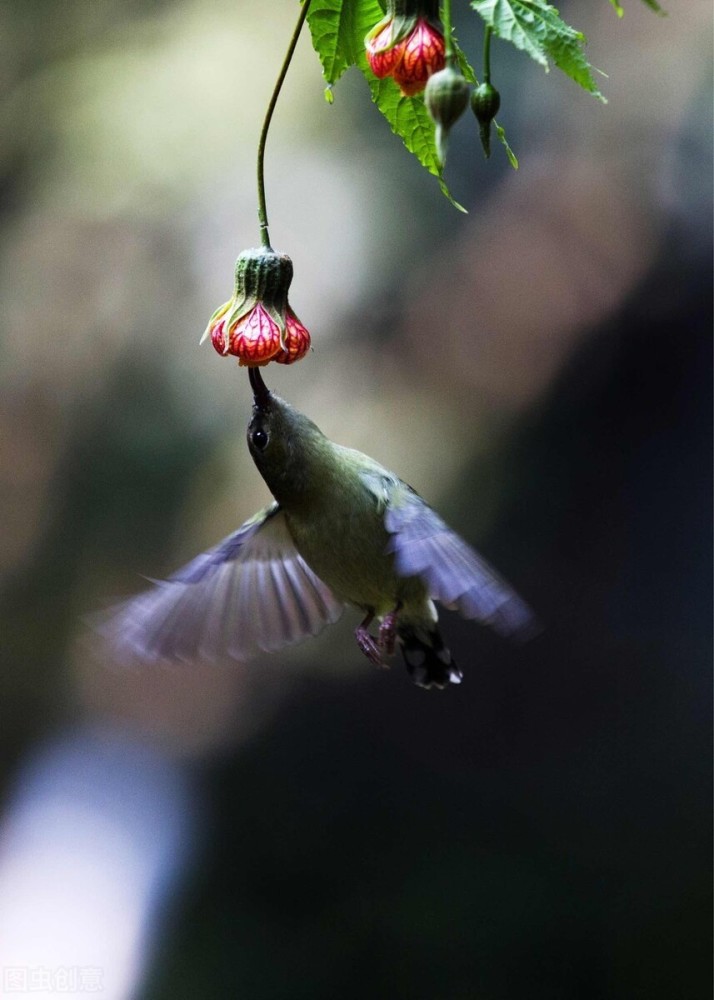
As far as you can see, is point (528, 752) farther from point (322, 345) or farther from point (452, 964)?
point (322, 345)

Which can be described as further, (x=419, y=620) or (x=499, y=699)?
(x=499, y=699)

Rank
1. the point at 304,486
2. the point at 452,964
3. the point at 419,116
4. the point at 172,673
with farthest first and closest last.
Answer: the point at 172,673
the point at 452,964
the point at 304,486
the point at 419,116

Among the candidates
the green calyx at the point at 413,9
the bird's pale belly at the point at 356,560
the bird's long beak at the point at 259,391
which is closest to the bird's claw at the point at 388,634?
the bird's pale belly at the point at 356,560

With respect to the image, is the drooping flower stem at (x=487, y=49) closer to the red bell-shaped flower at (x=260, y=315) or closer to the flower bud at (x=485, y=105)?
the flower bud at (x=485, y=105)

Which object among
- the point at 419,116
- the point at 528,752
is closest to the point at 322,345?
the point at 528,752

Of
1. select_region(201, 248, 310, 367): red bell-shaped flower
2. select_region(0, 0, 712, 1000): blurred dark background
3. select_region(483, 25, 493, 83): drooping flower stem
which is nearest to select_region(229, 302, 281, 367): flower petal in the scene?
select_region(201, 248, 310, 367): red bell-shaped flower

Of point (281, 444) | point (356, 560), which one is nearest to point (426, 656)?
point (356, 560)

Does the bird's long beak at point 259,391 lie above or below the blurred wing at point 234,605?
above

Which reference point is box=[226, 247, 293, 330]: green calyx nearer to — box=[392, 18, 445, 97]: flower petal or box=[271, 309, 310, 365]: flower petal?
box=[271, 309, 310, 365]: flower petal

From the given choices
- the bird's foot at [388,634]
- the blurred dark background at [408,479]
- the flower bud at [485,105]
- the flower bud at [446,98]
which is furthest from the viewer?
the blurred dark background at [408,479]
